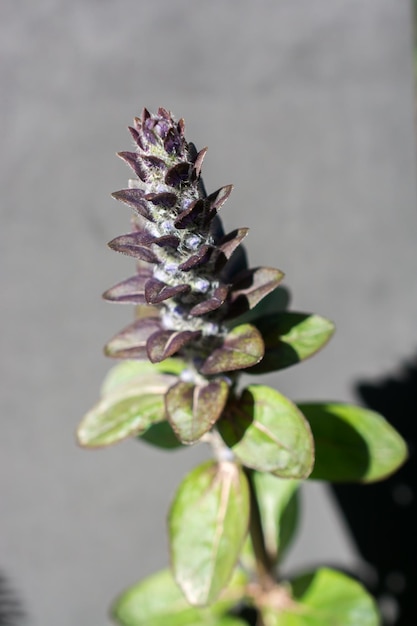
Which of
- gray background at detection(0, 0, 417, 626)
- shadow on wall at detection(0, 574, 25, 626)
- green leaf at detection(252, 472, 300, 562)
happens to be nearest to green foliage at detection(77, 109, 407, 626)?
green leaf at detection(252, 472, 300, 562)

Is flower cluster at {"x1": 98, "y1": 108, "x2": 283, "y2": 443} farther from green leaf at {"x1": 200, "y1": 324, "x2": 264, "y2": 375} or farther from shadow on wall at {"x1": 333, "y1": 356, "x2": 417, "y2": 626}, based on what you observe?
shadow on wall at {"x1": 333, "y1": 356, "x2": 417, "y2": 626}

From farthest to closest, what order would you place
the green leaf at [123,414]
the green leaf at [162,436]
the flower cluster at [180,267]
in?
1. the green leaf at [162,436]
2. the green leaf at [123,414]
3. the flower cluster at [180,267]

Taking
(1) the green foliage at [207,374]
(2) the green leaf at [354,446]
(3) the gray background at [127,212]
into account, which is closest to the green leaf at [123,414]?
(1) the green foliage at [207,374]

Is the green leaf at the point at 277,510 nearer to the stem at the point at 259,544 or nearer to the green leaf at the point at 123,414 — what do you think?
the stem at the point at 259,544

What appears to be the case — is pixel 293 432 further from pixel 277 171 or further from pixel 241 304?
pixel 277 171

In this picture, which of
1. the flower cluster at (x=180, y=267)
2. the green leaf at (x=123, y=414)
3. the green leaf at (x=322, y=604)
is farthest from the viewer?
the green leaf at (x=322, y=604)

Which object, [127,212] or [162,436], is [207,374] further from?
[127,212]
